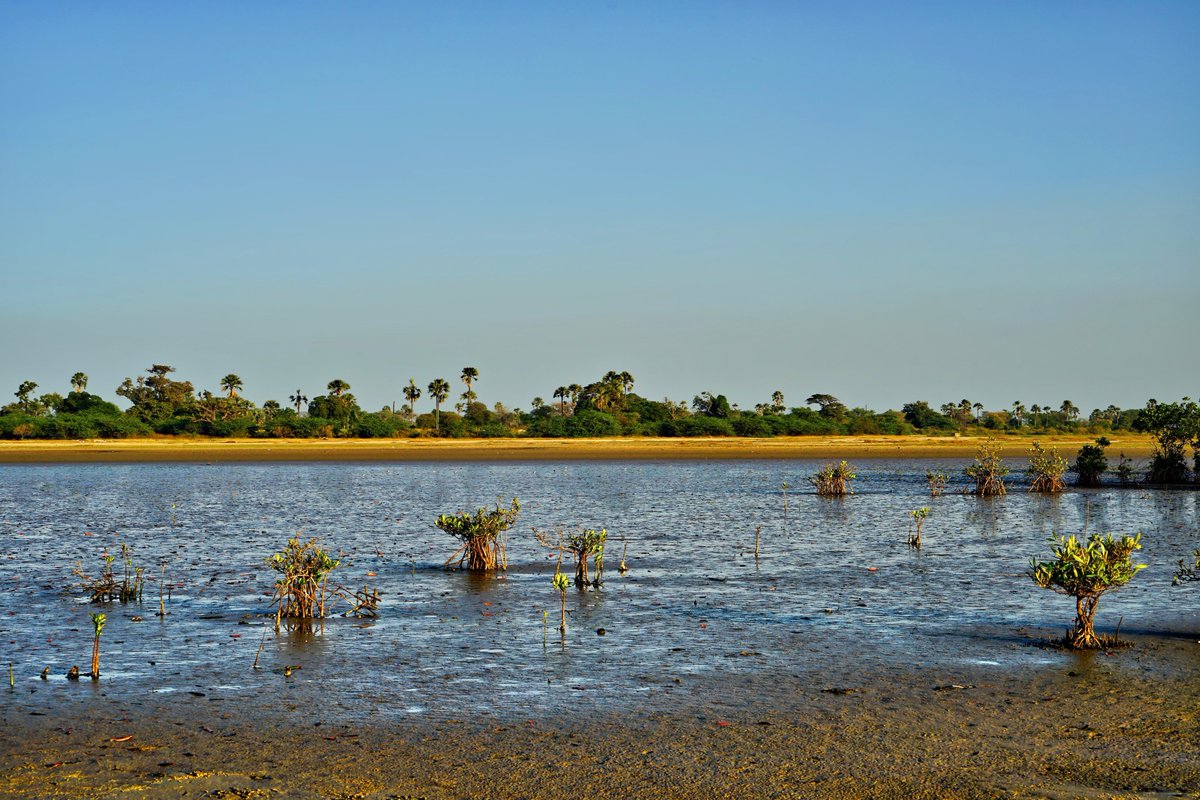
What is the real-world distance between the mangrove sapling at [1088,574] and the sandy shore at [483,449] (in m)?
63.7

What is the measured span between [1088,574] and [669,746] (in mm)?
7042

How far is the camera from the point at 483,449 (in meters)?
86.3

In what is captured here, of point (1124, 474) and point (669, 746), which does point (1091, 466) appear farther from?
point (669, 746)

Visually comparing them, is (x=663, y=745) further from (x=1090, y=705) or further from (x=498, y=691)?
(x=1090, y=705)

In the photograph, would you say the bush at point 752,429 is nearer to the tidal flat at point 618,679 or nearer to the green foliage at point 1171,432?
the green foliage at point 1171,432

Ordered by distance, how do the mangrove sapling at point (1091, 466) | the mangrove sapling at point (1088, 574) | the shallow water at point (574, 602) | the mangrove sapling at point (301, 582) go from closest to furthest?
the shallow water at point (574, 602) → the mangrove sapling at point (1088, 574) → the mangrove sapling at point (301, 582) → the mangrove sapling at point (1091, 466)

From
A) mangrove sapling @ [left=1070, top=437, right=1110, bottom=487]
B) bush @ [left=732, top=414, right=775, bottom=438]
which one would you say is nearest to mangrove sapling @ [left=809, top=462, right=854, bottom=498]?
mangrove sapling @ [left=1070, top=437, right=1110, bottom=487]

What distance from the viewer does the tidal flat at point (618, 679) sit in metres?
9.76

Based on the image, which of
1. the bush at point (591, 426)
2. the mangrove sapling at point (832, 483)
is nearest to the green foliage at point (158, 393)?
the bush at point (591, 426)

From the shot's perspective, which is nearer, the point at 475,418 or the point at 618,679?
the point at 618,679

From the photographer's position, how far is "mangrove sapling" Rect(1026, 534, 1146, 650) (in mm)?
14516

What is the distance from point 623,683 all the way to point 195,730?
4.77 m

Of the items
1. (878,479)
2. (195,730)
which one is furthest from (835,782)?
(878,479)

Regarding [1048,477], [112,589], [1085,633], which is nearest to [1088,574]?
[1085,633]
